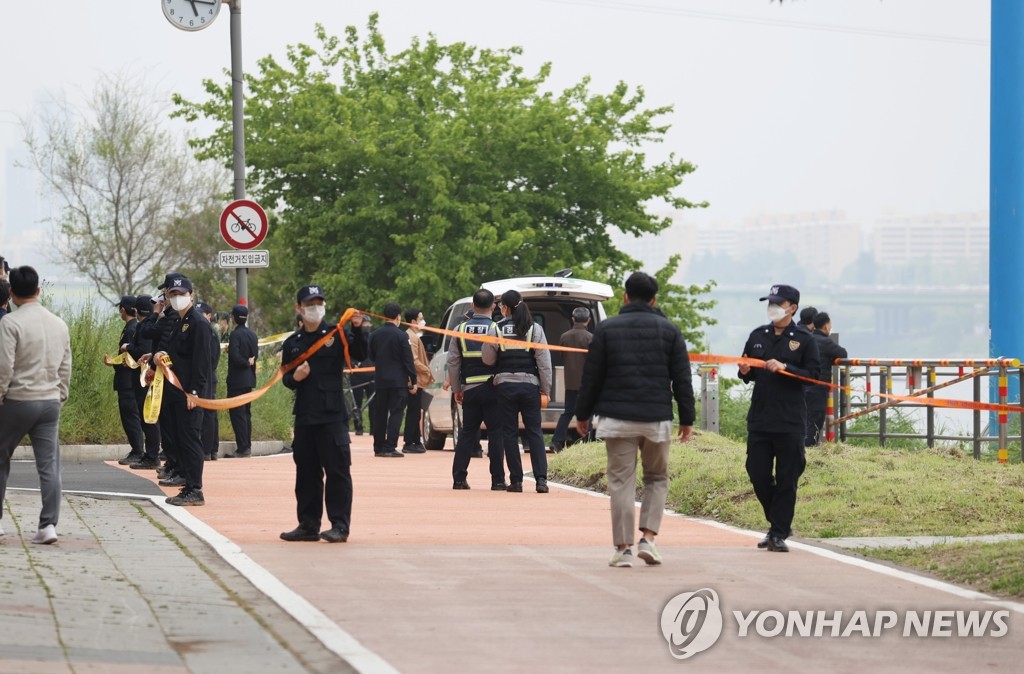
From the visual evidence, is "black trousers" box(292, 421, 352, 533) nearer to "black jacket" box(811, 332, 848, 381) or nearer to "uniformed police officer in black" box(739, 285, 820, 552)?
"uniformed police officer in black" box(739, 285, 820, 552)

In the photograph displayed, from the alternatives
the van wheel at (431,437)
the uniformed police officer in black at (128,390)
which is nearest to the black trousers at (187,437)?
the uniformed police officer in black at (128,390)

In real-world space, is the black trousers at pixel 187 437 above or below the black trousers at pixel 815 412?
above

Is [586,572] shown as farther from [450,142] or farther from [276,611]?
[450,142]

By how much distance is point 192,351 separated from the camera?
14.5 metres

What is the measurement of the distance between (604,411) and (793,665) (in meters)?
3.57

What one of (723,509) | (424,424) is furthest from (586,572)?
(424,424)

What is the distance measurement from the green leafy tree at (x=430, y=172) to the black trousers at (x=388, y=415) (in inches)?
874

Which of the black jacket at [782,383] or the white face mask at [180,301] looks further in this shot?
the white face mask at [180,301]

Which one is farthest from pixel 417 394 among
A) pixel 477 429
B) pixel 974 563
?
pixel 974 563

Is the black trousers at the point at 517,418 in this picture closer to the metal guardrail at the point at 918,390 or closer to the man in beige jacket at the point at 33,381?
the man in beige jacket at the point at 33,381

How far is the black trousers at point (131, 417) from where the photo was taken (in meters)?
18.3

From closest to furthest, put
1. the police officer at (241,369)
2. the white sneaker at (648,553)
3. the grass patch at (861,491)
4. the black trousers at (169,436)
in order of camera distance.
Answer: the white sneaker at (648,553)
the grass patch at (861,491)
the black trousers at (169,436)
the police officer at (241,369)

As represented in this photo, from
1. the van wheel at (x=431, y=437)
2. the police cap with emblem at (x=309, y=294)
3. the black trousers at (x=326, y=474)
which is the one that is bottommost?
the van wheel at (x=431, y=437)

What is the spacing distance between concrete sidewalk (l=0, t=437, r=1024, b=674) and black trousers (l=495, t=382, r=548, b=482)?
230 cm
